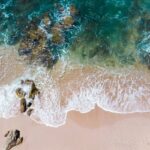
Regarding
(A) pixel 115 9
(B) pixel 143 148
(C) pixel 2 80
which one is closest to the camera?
(B) pixel 143 148

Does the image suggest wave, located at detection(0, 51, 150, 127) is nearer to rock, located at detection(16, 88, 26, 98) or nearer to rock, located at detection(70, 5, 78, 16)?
rock, located at detection(16, 88, 26, 98)

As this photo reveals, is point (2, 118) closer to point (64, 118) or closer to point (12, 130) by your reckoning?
point (12, 130)

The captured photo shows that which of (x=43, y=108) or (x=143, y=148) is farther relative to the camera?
(x=43, y=108)

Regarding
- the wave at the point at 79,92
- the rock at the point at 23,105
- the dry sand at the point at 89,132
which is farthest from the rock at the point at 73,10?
the dry sand at the point at 89,132

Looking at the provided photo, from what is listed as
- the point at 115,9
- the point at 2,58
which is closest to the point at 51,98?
the point at 2,58

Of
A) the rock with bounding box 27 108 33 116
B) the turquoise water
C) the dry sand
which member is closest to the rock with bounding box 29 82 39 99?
the rock with bounding box 27 108 33 116

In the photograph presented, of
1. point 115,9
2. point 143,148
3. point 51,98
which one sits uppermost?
point 115,9

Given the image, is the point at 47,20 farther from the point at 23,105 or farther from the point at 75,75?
the point at 23,105
